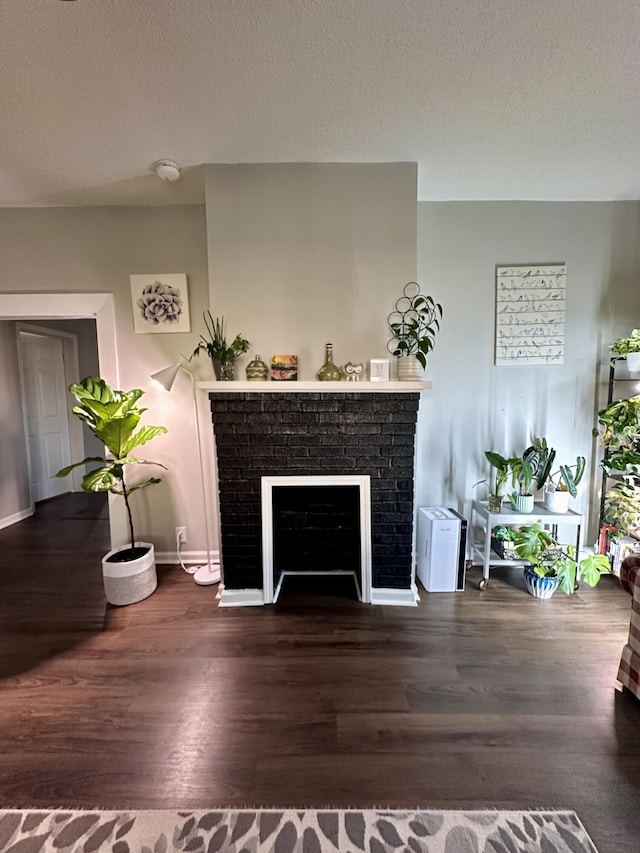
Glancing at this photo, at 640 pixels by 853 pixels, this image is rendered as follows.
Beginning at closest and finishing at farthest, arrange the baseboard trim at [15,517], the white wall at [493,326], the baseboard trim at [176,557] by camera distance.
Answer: the white wall at [493,326] → the baseboard trim at [176,557] → the baseboard trim at [15,517]

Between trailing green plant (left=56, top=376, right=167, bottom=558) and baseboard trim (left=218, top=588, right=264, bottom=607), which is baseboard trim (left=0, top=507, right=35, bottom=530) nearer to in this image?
trailing green plant (left=56, top=376, right=167, bottom=558)

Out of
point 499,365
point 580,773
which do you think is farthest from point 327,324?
point 580,773

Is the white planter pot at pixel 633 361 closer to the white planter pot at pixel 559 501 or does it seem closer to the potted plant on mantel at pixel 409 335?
the white planter pot at pixel 559 501

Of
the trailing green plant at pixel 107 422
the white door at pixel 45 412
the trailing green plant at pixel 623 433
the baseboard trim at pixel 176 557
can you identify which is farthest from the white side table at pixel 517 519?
the white door at pixel 45 412

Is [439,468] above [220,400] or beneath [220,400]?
beneath

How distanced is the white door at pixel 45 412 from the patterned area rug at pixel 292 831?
403cm

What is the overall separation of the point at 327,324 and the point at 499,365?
4.54ft

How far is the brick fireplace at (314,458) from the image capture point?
6.88ft

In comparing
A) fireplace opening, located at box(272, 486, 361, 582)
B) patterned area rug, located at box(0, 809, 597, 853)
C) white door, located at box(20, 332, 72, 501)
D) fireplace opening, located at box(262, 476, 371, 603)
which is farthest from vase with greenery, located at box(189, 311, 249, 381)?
white door, located at box(20, 332, 72, 501)

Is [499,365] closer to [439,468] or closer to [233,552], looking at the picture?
[439,468]

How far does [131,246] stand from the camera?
256 cm

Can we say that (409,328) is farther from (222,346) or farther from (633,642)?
(633,642)

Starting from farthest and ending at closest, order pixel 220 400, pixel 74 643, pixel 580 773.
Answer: pixel 220 400 < pixel 74 643 < pixel 580 773

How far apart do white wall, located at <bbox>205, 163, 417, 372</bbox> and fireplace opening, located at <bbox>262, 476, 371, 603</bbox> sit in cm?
84
